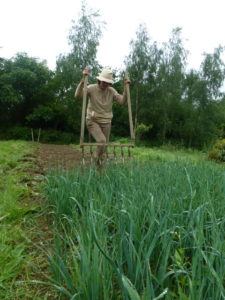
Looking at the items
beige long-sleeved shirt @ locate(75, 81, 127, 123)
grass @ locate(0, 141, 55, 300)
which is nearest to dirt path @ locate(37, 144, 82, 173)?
grass @ locate(0, 141, 55, 300)

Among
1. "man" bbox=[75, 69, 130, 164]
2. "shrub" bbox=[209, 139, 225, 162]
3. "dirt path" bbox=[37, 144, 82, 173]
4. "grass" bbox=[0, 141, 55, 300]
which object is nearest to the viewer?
"grass" bbox=[0, 141, 55, 300]

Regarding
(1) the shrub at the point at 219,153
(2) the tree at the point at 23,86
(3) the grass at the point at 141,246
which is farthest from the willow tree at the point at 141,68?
(3) the grass at the point at 141,246

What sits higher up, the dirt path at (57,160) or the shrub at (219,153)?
the shrub at (219,153)

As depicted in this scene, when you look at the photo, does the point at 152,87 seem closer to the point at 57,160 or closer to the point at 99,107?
the point at 57,160

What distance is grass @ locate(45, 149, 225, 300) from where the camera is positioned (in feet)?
3.00

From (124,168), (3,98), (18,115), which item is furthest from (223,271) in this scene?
(18,115)

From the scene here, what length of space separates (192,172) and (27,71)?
21.5 metres

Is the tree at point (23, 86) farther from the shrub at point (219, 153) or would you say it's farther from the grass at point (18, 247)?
the grass at point (18, 247)

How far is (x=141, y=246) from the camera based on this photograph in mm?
1001

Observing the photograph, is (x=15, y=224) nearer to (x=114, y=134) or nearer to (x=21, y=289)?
(x=21, y=289)

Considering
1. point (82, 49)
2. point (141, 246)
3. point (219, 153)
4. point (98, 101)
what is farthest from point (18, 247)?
point (82, 49)

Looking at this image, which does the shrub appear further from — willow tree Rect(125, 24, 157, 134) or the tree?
the tree

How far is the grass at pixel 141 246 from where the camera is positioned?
91cm

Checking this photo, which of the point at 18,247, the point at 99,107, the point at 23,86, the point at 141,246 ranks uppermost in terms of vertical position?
the point at 23,86
